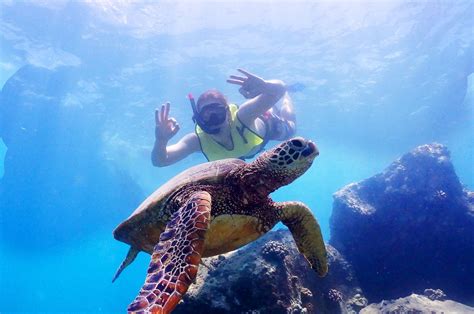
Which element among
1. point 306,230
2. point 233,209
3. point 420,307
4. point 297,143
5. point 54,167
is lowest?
point 420,307

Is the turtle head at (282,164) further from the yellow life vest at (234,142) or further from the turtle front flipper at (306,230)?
the yellow life vest at (234,142)

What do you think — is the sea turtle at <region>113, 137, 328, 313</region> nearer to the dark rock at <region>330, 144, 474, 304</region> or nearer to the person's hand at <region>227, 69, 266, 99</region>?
the person's hand at <region>227, 69, 266, 99</region>

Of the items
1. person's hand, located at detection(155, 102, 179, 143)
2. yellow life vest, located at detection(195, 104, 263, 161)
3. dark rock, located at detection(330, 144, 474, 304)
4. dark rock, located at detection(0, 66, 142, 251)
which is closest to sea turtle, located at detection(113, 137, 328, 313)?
person's hand, located at detection(155, 102, 179, 143)

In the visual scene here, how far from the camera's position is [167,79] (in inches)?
821

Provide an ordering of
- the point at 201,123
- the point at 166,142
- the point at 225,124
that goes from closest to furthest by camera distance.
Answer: the point at 166,142 → the point at 201,123 → the point at 225,124

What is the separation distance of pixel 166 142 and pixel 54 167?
1001 inches

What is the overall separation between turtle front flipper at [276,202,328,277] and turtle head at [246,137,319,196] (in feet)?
1.26

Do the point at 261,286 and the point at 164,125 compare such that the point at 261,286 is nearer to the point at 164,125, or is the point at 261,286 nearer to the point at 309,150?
the point at 309,150

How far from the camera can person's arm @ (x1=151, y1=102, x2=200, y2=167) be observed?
6.35 m

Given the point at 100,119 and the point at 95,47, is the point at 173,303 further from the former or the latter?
the point at 100,119

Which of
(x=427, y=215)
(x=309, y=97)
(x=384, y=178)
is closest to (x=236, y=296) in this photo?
(x=427, y=215)

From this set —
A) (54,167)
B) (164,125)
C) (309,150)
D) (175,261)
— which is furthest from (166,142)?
(54,167)

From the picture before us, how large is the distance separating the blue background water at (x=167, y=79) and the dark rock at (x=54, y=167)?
0.38 feet

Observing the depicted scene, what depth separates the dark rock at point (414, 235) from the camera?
748 cm
